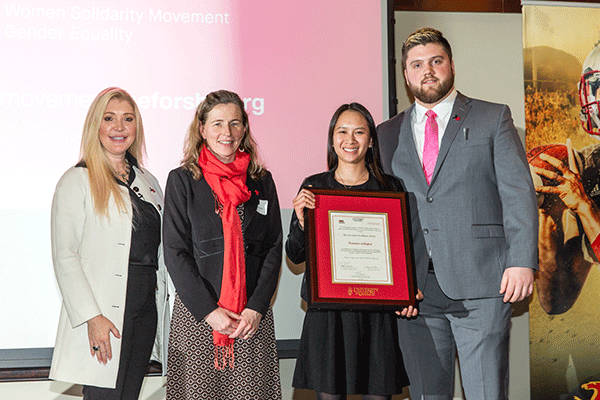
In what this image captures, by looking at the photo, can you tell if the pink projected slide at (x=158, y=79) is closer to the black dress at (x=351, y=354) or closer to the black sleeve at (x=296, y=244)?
the black sleeve at (x=296, y=244)

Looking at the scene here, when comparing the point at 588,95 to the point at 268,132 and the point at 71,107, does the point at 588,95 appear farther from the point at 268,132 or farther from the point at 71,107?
the point at 71,107

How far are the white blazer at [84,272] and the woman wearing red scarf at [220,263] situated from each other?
221 mm

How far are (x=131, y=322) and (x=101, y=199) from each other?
21.1 inches

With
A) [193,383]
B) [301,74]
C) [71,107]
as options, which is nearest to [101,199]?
[193,383]

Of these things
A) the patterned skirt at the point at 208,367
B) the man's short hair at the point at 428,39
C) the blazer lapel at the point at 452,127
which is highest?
the man's short hair at the point at 428,39

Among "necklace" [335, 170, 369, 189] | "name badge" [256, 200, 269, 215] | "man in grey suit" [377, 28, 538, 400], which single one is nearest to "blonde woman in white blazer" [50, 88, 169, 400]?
"name badge" [256, 200, 269, 215]

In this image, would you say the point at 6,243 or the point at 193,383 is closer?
the point at 193,383

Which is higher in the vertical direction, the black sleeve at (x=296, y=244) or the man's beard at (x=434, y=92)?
the man's beard at (x=434, y=92)

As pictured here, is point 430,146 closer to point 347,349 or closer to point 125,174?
point 347,349

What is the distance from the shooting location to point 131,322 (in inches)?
93.4

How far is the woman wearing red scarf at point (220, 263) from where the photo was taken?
2312 millimetres

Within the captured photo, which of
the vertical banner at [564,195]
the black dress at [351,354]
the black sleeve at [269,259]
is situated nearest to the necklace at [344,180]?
the black sleeve at [269,259]

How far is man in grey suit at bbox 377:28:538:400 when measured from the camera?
7.57 ft

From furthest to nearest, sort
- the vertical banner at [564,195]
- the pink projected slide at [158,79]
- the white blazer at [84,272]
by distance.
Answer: the vertical banner at [564,195]
the pink projected slide at [158,79]
the white blazer at [84,272]
